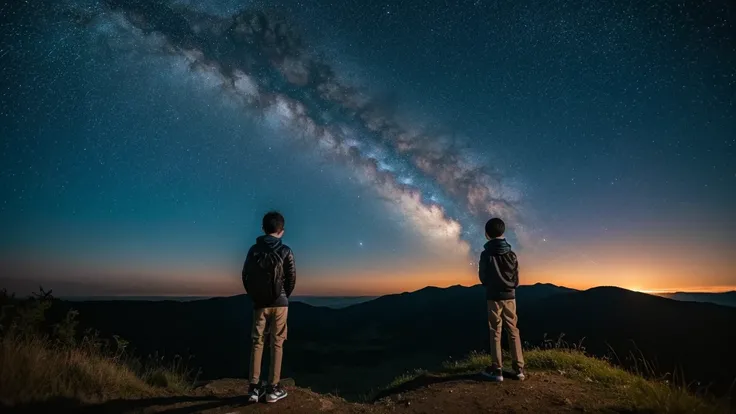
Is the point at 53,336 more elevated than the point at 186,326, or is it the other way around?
the point at 53,336

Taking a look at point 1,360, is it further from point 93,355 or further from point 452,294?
point 452,294

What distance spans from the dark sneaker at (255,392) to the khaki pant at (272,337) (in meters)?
0.10

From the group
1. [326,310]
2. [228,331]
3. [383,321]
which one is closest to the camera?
[228,331]

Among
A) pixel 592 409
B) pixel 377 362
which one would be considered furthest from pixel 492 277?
pixel 377 362

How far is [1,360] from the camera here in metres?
4.61

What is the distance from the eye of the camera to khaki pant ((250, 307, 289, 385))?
4922 millimetres

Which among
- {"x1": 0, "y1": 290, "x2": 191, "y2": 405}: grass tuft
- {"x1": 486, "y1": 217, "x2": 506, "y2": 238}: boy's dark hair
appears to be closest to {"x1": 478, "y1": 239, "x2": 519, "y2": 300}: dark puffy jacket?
{"x1": 486, "y1": 217, "x2": 506, "y2": 238}: boy's dark hair

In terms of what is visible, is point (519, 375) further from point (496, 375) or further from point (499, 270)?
point (499, 270)

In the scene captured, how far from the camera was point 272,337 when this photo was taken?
16.6 ft

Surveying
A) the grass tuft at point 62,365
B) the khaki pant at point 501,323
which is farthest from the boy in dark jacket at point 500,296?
the grass tuft at point 62,365

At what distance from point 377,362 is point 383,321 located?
2268 cm

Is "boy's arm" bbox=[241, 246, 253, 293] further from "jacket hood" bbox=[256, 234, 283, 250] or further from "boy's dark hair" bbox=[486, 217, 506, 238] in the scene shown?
Result: "boy's dark hair" bbox=[486, 217, 506, 238]

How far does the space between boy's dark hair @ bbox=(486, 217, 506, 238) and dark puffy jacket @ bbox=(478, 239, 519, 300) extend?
12 centimetres

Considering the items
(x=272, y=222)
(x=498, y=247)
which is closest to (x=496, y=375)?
(x=498, y=247)
